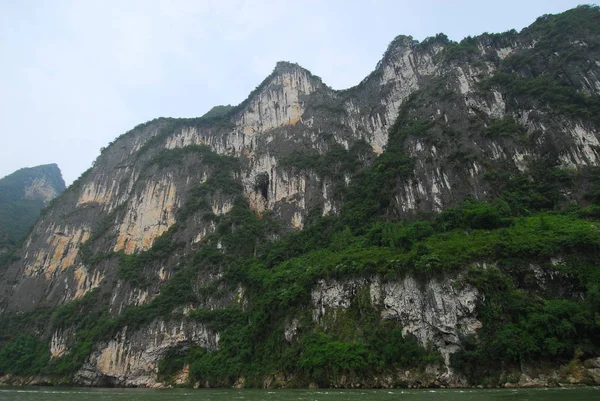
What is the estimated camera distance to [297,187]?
52750 millimetres

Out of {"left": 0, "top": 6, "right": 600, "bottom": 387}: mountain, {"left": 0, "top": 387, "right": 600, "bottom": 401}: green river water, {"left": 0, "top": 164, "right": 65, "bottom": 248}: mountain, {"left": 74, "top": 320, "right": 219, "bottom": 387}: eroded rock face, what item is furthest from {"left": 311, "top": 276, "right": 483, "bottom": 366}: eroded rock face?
{"left": 0, "top": 164, "right": 65, "bottom": 248}: mountain

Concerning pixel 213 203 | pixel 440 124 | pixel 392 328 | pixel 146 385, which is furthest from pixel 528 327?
pixel 213 203

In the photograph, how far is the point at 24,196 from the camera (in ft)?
359

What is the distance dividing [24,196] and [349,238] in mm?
111367

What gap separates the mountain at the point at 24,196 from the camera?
81.0m

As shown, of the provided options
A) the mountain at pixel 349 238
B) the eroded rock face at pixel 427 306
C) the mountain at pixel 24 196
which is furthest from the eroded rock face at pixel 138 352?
the mountain at pixel 24 196

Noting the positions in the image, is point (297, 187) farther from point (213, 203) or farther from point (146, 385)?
point (146, 385)

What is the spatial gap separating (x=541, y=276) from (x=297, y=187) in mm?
33601

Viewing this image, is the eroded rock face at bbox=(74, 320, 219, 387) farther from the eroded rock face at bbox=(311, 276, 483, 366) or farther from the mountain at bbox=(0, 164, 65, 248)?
the mountain at bbox=(0, 164, 65, 248)

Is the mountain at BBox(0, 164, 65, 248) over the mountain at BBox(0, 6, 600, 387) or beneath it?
over

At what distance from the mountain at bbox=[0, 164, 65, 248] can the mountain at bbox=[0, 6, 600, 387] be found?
21807 millimetres

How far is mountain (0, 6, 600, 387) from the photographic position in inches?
934

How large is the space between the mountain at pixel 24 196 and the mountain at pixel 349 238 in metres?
21.8

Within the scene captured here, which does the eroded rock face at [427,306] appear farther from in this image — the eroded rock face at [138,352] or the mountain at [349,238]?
the eroded rock face at [138,352]
